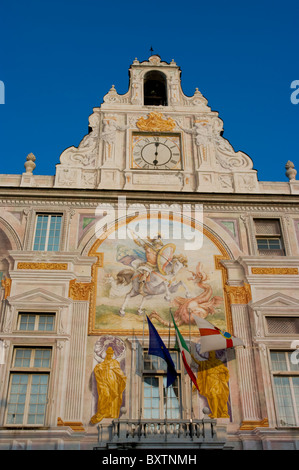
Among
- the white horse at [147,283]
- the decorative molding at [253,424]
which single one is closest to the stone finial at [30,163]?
the white horse at [147,283]

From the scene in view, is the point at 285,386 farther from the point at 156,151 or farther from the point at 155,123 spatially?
the point at 155,123

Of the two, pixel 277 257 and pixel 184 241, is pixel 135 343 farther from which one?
pixel 277 257

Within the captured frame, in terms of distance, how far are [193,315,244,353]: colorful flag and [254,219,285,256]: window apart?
13.7 feet

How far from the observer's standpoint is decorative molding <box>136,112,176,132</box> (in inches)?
1004

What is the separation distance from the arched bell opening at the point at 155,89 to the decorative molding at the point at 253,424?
1556 centimetres

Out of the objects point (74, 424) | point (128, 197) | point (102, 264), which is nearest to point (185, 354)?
point (74, 424)

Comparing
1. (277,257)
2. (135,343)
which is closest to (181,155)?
(277,257)

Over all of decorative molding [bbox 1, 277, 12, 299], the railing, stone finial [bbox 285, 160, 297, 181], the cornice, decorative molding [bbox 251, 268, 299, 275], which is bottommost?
the railing

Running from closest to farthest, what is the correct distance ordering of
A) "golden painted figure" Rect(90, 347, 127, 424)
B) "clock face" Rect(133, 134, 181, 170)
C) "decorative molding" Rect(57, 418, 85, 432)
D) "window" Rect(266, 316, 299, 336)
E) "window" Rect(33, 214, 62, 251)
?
"decorative molding" Rect(57, 418, 85, 432) < "golden painted figure" Rect(90, 347, 127, 424) < "window" Rect(266, 316, 299, 336) < "window" Rect(33, 214, 62, 251) < "clock face" Rect(133, 134, 181, 170)

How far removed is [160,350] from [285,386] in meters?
4.30

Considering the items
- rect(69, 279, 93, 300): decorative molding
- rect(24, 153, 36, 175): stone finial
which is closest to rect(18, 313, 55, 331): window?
rect(69, 279, 93, 300): decorative molding

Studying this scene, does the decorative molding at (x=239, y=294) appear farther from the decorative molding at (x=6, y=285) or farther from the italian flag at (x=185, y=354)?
the decorative molding at (x=6, y=285)

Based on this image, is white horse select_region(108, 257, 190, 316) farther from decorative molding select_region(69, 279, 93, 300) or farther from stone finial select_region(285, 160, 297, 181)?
stone finial select_region(285, 160, 297, 181)

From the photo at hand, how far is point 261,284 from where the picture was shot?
69.0ft
